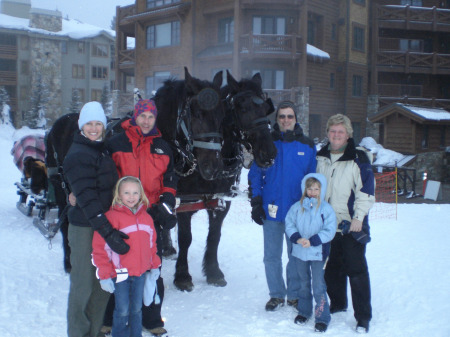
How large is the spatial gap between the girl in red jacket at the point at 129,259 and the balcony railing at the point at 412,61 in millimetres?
26487

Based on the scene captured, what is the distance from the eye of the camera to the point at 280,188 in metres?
4.23

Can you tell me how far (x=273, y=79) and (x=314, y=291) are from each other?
1951cm

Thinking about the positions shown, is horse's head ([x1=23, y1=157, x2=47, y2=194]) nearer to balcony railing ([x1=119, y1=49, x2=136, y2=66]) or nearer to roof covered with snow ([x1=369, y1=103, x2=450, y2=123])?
roof covered with snow ([x1=369, y1=103, x2=450, y2=123])

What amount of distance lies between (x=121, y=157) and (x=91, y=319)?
138cm

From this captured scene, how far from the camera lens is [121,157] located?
3.55 metres

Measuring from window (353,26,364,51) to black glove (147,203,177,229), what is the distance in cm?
2457

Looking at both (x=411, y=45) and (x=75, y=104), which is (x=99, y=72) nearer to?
(x=75, y=104)

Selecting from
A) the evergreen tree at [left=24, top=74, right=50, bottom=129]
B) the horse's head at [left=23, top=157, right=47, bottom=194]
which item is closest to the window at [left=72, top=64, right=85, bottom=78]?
the evergreen tree at [left=24, top=74, right=50, bottom=129]

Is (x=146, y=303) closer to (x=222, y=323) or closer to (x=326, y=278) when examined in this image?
(x=222, y=323)

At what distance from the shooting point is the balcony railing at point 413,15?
26234 millimetres

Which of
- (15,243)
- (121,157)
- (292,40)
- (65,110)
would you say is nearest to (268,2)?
(292,40)

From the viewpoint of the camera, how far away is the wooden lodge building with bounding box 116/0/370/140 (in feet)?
69.4

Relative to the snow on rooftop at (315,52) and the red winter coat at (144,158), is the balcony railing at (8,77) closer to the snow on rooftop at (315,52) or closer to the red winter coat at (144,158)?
the snow on rooftop at (315,52)

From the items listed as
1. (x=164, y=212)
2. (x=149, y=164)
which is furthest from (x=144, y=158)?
(x=164, y=212)
